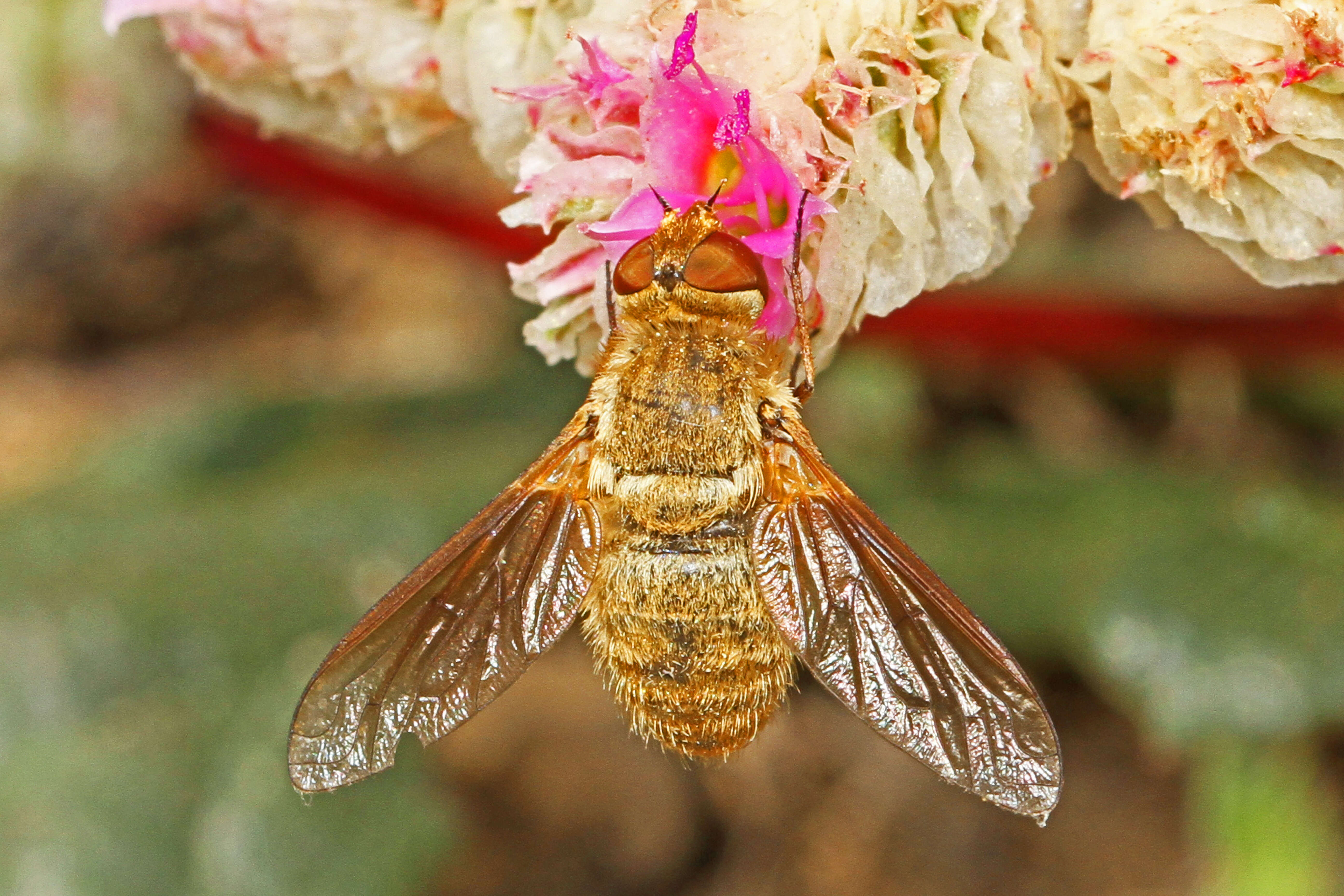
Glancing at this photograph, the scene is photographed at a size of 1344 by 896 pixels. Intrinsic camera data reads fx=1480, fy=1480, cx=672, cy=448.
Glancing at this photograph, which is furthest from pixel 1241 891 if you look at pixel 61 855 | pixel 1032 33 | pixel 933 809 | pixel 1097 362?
pixel 61 855

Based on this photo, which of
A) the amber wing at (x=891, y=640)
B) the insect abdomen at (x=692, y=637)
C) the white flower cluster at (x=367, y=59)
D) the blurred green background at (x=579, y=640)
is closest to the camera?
the amber wing at (x=891, y=640)

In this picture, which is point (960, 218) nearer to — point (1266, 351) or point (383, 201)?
point (1266, 351)

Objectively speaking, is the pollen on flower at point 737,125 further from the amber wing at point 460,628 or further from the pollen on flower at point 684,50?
the amber wing at point 460,628

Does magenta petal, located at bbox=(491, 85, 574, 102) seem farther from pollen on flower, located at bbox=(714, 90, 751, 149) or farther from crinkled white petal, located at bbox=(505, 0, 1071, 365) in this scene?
pollen on flower, located at bbox=(714, 90, 751, 149)

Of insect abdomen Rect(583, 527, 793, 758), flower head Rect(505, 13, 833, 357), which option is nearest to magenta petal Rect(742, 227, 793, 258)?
flower head Rect(505, 13, 833, 357)

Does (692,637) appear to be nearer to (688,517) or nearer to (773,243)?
(688,517)

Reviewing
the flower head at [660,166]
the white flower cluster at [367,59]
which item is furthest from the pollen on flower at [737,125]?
the white flower cluster at [367,59]

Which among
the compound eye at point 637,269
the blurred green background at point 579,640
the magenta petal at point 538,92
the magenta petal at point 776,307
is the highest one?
the magenta petal at point 538,92
